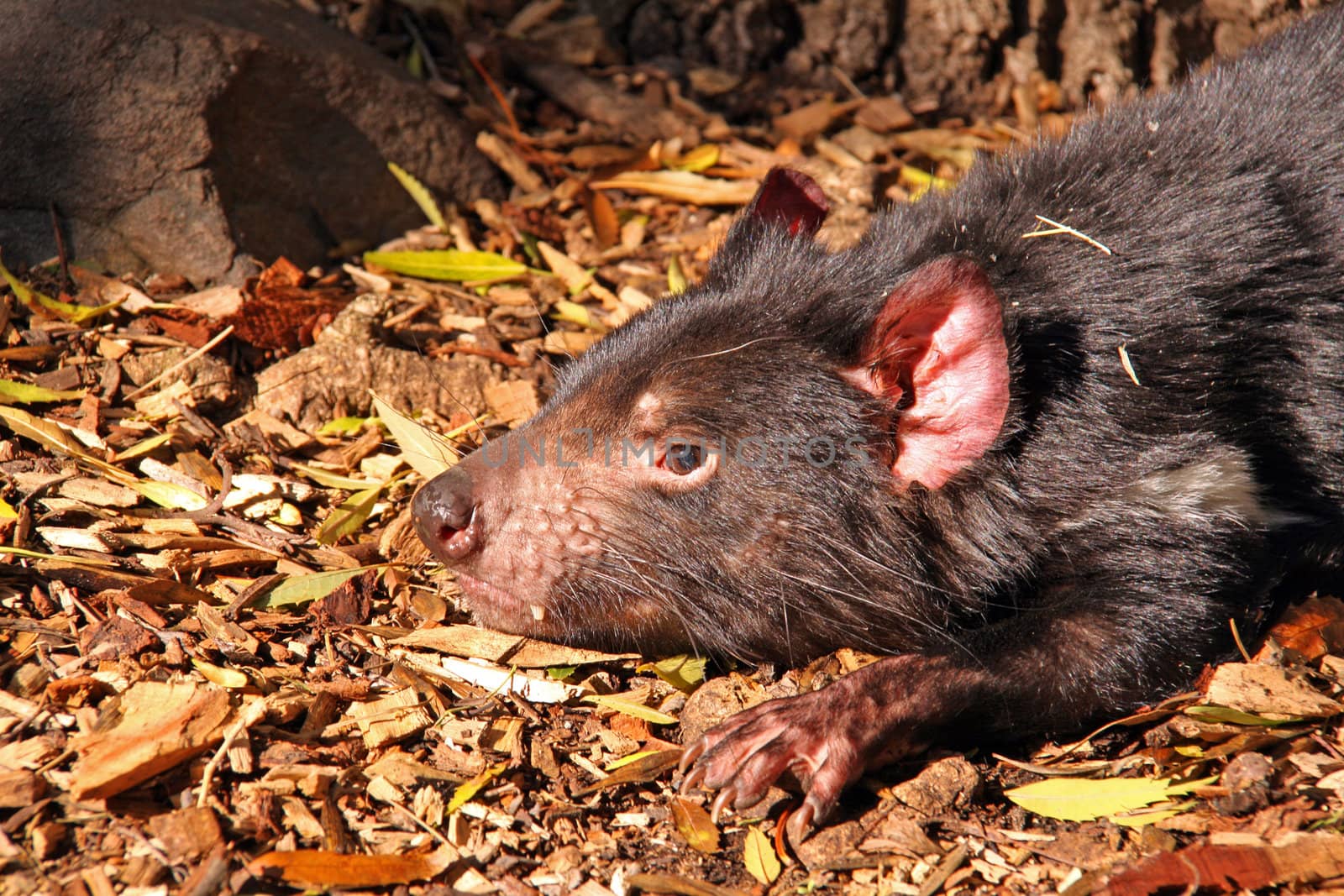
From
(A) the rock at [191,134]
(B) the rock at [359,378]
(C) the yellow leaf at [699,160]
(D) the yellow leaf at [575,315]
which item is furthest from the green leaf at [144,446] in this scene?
(C) the yellow leaf at [699,160]

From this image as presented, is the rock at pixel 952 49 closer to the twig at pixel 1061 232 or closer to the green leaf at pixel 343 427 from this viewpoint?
the twig at pixel 1061 232

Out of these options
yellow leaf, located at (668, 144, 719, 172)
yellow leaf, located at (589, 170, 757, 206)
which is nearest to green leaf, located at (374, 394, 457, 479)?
yellow leaf, located at (589, 170, 757, 206)

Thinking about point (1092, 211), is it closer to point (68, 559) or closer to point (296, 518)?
point (296, 518)

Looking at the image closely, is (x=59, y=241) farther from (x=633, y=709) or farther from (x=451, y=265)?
(x=633, y=709)

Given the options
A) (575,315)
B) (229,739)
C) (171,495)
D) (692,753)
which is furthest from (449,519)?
(575,315)

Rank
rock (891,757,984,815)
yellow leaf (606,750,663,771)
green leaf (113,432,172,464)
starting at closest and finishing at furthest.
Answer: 1. rock (891,757,984,815)
2. yellow leaf (606,750,663,771)
3. green leaf (113,432,172,464)

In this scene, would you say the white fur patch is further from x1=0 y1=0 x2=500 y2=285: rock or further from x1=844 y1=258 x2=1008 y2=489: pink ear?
x1=0 y1=0 x2=500 y2=285: rock
